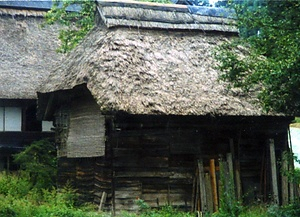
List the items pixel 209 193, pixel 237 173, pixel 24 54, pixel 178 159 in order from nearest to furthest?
pixel 209 193 < pixel 178 159 < pixel 237 173 < pixel 24 54

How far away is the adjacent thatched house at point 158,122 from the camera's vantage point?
1577 cm

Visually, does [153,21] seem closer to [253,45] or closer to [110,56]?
[110,56]

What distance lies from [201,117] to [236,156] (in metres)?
1.63

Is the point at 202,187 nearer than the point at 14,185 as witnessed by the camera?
Yes

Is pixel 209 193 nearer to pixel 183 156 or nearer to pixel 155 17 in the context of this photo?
pixel 183 156

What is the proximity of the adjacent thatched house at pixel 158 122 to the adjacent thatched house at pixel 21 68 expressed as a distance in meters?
5.74

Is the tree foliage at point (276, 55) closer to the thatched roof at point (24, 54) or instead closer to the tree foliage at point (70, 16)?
the tree foliage at point (70, 16)

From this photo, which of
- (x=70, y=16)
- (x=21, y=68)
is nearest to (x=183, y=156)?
(x=70, y=16)

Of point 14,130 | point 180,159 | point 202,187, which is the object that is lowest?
point 202,187

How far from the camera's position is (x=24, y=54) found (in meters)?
25.4

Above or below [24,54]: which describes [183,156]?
below

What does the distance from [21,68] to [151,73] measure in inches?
376

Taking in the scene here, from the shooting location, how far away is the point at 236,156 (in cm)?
1717

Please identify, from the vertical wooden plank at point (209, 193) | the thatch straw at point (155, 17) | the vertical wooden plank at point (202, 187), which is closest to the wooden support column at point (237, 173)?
the vertical wooden plank at point (209, 193)
